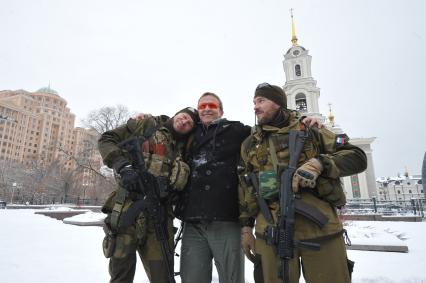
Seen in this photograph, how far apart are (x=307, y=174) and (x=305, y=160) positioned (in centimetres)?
31

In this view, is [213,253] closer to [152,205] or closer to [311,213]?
[152,205]

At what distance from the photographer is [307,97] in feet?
126

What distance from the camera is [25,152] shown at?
9406 centimetres

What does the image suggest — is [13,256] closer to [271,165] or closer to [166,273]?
[166,273]

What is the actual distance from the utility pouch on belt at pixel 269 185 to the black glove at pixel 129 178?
4.08ft

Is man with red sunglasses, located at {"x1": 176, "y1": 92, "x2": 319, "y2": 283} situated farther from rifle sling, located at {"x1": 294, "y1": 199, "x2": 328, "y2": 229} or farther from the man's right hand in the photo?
rifle sling, located at {"x1": 294, "y1": 199, "x2": 328, "y2": 229}

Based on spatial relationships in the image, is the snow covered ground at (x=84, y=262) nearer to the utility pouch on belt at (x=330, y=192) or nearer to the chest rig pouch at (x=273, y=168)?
the chest rig pouch at (x=273, y=168)

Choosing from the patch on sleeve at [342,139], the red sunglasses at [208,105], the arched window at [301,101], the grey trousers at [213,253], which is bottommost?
the grey trousers at [213,253]

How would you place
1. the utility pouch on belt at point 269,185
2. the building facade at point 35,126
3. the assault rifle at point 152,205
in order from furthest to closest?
the building facade at point 35,126, the assault rifle at point 152,205, the utility pouch on belt at point 269,185

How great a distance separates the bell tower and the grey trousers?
1426 inches

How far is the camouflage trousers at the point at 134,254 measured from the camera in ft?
8.43

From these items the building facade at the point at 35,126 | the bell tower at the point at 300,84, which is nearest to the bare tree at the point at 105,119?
the bell tower at the point at 300,84

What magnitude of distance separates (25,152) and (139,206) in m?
113

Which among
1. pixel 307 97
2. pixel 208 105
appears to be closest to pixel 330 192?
pixel 208 105
